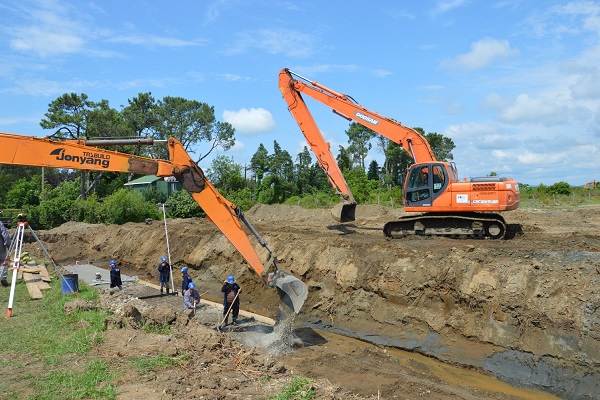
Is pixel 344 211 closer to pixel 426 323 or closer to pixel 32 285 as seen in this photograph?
pixel 426 323

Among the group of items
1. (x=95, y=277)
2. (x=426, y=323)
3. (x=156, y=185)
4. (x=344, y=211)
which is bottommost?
(x=426, y=323)

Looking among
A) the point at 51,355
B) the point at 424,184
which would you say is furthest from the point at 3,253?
the point at 424,184

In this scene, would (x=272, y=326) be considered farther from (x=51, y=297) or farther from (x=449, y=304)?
(x=51, y=297)

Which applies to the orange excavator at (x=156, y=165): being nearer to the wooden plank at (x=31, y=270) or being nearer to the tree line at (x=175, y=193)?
the wooden plank at (x=31, y=270)

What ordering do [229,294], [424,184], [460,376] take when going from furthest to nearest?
[424,184], [229,294], [460,376]

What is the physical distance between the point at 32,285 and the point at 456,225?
12.9 m

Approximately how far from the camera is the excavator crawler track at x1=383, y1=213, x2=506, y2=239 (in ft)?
47.8

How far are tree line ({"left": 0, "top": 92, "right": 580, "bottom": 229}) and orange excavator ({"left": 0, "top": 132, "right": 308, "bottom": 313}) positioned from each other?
25.0 metres

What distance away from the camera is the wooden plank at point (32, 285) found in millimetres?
11828

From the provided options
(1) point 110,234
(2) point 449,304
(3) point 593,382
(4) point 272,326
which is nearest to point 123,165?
(4) point 272,326

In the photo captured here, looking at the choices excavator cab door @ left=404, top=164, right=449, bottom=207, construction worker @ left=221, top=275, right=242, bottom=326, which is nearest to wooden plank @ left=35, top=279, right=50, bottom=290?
construction worker @ left=221, top=275, right=242, bottom=326

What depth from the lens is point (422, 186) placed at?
50.1 ft

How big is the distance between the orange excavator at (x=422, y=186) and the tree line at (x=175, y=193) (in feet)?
64.0

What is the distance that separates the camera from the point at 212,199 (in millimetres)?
11094
